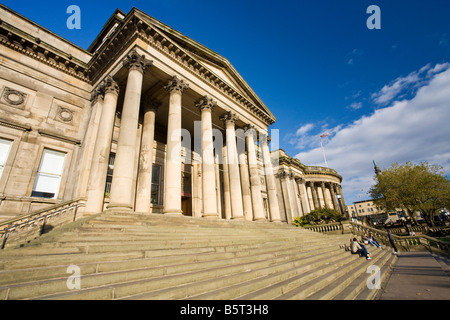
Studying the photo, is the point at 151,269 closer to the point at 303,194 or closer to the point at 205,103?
the point at 205,103

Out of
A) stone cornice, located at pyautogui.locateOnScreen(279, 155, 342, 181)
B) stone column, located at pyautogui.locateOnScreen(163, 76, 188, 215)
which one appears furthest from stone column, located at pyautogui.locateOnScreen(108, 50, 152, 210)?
stone cornice, located at pyautogui.locateOnScreen(279, 155, 342, 181)

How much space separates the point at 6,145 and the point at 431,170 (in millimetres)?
47929

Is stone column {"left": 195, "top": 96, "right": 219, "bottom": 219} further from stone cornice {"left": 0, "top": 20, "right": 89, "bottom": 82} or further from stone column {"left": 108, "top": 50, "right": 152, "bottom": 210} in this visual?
stone cornice {"left": 0, "top": 20, "right": 89, "bottom": 82}

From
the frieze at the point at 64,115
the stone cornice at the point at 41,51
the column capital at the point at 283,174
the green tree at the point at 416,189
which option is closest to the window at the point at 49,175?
the frieze at the point at 64,115

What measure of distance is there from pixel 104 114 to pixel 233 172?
9.29 m

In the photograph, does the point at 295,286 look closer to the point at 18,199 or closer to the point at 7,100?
the point at 18,199

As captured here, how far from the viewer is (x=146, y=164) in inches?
508

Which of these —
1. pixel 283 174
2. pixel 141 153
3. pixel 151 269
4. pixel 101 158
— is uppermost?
pixel 283 174

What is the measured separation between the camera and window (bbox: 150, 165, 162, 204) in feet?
53.2

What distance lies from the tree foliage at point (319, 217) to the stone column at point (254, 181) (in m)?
10.3

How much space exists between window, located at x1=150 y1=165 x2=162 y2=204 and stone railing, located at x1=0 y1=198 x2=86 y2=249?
5.96m

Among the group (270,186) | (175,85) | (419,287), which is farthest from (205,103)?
(419,287)
